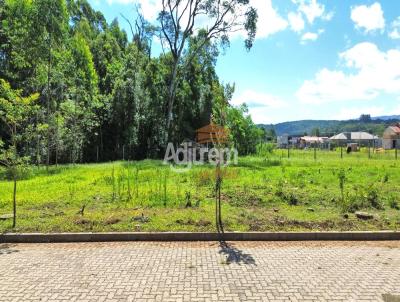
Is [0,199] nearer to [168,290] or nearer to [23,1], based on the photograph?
[168,290]

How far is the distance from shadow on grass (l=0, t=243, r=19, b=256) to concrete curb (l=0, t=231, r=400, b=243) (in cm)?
22

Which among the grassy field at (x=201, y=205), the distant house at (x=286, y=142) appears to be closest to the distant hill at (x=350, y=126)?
the distant house at (x=286, y=142)

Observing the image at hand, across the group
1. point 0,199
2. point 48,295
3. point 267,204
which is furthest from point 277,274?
point 0,199

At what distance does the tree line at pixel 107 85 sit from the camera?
19.2 metres

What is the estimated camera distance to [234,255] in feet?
19.4

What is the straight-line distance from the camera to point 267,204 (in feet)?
29.9

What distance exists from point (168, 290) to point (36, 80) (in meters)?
20.6

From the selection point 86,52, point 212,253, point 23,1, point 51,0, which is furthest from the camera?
point 86,52

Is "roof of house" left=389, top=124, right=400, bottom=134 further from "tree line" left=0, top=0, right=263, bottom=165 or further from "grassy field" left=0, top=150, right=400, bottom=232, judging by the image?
"grassy field" left=0, top=150, right=400, bottom=232

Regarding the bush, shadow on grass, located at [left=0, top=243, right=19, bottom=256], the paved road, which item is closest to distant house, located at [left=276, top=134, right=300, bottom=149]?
the bush

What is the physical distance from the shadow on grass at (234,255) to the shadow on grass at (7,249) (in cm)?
379

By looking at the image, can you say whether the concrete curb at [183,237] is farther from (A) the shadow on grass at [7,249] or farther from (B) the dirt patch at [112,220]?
(B) the dirt patch at [112,220]

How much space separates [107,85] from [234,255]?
88.8ft

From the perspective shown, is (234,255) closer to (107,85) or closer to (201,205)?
(201,205)
